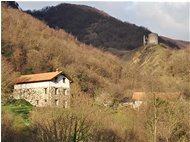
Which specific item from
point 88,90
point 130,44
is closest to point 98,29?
point 130,44

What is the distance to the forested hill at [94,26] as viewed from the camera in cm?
14012

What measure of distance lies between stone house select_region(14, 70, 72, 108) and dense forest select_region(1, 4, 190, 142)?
1.19 m

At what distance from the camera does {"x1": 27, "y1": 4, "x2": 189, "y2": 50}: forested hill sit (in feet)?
460

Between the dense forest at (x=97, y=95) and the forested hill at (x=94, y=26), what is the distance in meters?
26.6

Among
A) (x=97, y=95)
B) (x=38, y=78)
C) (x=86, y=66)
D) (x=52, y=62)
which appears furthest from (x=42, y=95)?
(x=86, y=66)

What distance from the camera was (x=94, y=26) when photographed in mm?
157250

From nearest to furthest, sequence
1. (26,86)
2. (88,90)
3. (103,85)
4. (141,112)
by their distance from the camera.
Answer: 1. (141,112)
2. (26,86)
3. (88,90)
4. (103,85)

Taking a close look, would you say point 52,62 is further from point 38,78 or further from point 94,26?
point 94,26

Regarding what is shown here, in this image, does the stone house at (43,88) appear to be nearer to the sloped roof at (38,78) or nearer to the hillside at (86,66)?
the sloped roof at (38,78)

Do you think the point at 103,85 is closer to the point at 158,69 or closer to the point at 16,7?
the point at 158,69

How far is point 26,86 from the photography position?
4141 centimetres

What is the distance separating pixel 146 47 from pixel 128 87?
2063 inches

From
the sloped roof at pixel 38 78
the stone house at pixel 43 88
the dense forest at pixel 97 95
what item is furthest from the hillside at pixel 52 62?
the sloped roof at pixel 38 78

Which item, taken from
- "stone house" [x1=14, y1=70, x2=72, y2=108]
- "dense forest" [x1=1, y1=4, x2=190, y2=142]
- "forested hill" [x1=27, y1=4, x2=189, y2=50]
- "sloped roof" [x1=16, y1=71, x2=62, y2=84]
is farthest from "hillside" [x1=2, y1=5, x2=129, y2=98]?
"forested hill" [x1=27, y1=4, x2=189, y2=50]
